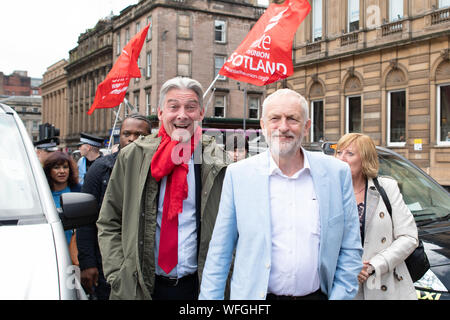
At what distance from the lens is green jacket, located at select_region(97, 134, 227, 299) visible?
2.81m

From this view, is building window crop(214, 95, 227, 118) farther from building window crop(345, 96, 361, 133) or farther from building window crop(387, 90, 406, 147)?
building window crop(387, 90, 406, 147)

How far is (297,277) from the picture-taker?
2.37m

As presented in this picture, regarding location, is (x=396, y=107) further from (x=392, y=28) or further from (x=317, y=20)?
(x=317, y=20)

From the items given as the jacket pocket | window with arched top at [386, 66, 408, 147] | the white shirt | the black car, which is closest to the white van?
the white shirt

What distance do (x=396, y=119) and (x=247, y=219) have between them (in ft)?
71.5

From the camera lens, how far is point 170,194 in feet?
9.62

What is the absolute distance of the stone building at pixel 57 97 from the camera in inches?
2852

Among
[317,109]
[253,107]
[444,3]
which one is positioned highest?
[444,3]

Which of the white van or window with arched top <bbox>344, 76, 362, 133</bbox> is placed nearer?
the white van

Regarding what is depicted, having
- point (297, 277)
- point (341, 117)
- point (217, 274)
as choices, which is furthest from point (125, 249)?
point (341, 117)

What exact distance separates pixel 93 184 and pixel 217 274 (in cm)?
199

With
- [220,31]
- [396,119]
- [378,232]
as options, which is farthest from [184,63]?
[378,232]

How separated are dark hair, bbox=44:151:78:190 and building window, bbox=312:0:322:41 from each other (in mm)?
23039
